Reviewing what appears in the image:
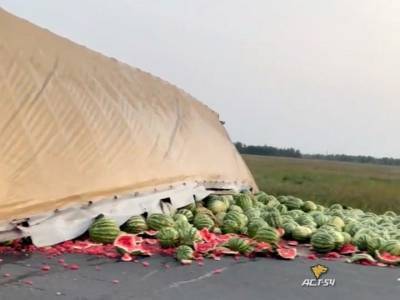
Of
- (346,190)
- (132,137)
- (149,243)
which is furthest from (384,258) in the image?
(346,190)

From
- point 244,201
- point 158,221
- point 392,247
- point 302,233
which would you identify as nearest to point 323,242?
point 302,233

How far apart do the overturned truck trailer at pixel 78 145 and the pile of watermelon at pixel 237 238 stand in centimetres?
25

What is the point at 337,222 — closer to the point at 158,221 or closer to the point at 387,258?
the point at 387,258

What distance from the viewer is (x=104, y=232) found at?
5.52m

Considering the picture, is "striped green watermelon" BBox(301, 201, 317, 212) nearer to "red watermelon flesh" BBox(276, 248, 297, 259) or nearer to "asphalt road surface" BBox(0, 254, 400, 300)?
"red watermelon flesh" BBox(276, 248, 297, 259)

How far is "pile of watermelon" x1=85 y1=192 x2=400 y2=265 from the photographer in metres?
5.11

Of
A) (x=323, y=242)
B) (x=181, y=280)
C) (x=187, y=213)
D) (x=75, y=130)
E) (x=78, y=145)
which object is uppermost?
(x=75, y=130)

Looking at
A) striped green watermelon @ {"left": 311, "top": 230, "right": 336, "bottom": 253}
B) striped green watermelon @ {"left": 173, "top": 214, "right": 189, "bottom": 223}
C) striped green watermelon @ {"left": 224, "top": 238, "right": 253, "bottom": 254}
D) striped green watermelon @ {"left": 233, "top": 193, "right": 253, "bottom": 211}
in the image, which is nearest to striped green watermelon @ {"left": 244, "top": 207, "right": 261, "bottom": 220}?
striped green watermelon @ {"left": 233, "top": 193, "right": 253, "bottom": 211}

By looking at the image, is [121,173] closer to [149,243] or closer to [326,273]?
[149,243]

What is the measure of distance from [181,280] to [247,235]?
1952 millimetres

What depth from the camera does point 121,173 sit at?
21.3 feet

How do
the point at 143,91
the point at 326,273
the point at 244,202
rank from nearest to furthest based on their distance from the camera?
the point at 326,273 < the point at 244,202 < the point at 143,91

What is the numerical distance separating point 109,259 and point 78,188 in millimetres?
1262

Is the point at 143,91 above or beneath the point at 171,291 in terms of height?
above
